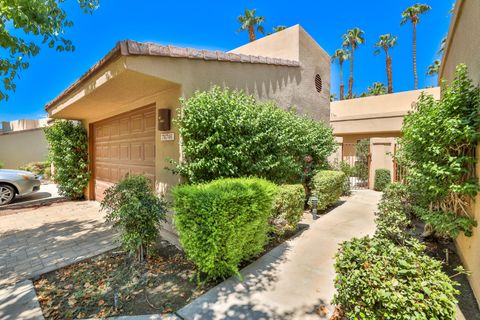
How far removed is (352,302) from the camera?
2150mm

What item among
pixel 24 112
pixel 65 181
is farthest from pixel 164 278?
pixel 24 112

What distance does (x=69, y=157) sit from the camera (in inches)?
348

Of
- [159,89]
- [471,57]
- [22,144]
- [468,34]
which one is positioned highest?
[468,34]

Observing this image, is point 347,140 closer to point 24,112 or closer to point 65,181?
point 65,181

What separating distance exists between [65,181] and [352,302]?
34.6 feet

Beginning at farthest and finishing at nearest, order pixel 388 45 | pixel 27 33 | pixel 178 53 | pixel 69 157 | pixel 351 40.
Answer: pixel 351 40 → pixel 388 45 → pixel 69 157 → pixel 27 33 → pixel 178 53

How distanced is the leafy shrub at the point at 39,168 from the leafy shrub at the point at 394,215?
19.1 m

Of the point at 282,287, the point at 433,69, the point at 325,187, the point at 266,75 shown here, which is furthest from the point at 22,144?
the point at 433,69

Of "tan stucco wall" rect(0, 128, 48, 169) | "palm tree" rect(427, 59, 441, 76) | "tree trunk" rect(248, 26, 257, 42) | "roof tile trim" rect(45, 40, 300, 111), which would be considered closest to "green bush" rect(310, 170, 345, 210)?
"roof tile trim" rect(45, 40, 300, 111)

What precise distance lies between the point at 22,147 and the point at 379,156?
24.6 m

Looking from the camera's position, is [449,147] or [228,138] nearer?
[449,147]

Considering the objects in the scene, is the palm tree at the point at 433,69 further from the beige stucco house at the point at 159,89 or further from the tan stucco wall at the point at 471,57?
the tan stucco wall at the point at 471,57

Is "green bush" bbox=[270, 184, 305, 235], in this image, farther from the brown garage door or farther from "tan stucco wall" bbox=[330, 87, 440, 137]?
"tan stucco wall" bbox=[330, 87, 440, 137]

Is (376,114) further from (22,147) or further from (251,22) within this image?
(22,147)
